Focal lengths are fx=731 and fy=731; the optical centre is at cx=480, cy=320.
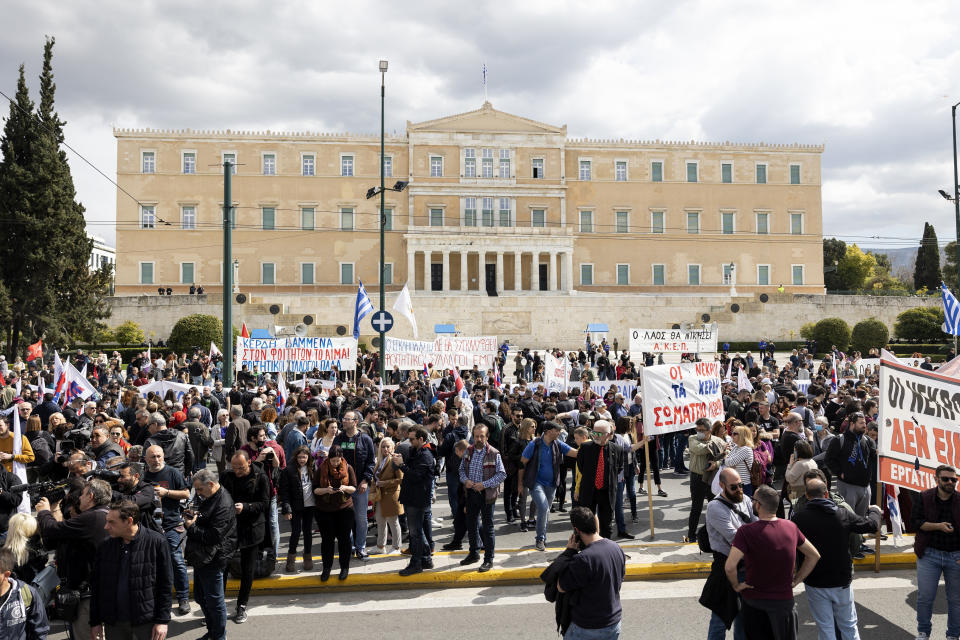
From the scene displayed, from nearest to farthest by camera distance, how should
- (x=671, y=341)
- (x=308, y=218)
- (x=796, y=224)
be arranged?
(x=671, y=341) → (x=308, y=218) → (x=796, y=224)

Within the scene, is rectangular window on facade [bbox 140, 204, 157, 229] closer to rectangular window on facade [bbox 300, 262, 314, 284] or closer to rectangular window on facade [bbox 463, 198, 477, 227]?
rectangular window on facade [bbox 300, 262, 314, 284]

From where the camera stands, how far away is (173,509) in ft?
21.6

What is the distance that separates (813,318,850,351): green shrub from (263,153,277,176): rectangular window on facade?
3667cm

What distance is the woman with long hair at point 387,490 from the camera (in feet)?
25.7

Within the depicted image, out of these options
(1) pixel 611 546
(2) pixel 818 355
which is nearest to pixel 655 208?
(2) pixel 818 355

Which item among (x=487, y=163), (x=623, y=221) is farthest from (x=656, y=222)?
(x=487, y=163)

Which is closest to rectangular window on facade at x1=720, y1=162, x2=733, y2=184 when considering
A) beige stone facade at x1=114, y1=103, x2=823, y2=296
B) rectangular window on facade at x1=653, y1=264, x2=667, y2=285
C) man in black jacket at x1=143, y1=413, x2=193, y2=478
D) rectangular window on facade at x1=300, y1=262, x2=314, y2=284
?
beige stone facade at x1=114, y1=103, x2=823, y2=296

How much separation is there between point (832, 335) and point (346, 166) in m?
33.5

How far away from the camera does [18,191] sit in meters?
29.0

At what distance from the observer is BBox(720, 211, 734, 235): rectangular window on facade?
5512cm

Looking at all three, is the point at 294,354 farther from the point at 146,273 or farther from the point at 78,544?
the point at 146,273

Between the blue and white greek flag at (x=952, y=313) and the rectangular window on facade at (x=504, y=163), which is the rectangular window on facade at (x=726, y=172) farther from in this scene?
the blue and white greek flag at (x=952, y=313)

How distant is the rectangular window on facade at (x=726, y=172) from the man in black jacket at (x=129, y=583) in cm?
5569

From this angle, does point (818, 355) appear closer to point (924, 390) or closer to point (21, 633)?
point (924, 390)
